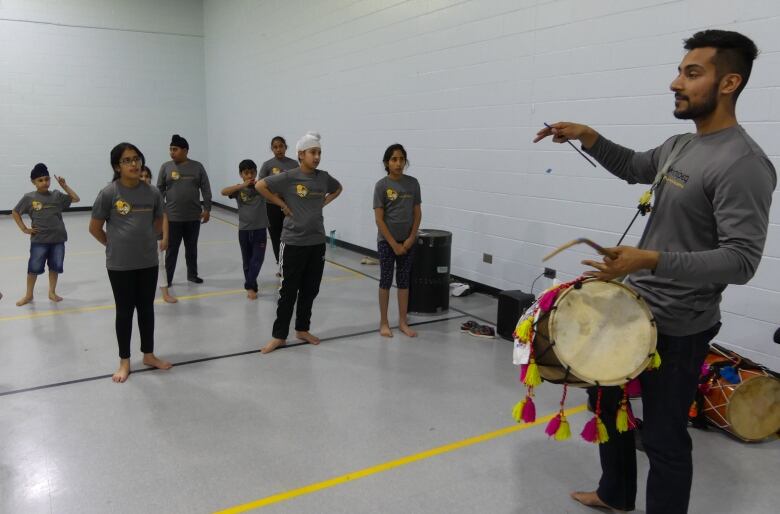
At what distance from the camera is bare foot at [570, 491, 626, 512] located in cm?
246

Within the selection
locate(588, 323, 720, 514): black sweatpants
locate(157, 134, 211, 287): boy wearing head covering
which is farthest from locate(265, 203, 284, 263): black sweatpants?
locate(588, 323, 720, 514): black sweatpants

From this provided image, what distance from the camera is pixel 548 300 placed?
2.00 meters

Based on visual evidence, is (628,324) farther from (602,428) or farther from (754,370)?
(754,370)

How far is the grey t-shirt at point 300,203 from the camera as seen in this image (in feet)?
13.8

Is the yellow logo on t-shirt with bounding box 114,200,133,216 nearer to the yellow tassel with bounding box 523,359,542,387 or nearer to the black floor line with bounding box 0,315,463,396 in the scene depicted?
the black floor line with bounding box 0,315,463,396

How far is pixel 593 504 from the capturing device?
2.47m

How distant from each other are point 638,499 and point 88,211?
12.4 meters

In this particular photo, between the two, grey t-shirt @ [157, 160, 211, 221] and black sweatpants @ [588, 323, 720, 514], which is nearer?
black sweatpants @ [588, 323, 720, 514]

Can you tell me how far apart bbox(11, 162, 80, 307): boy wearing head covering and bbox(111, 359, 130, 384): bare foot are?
2.29 meters

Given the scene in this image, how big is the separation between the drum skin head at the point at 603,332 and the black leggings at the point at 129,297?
2782mm

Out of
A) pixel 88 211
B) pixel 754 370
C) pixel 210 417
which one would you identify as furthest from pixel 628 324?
pixel 88 211

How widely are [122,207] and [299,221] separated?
1197mm

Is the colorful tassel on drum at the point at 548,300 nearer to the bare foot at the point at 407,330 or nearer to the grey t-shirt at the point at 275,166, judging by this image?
the bare foot at the point at 407,330

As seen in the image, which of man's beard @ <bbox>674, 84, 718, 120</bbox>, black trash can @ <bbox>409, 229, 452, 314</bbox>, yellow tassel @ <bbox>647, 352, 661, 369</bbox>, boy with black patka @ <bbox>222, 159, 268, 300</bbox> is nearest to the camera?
man's beard @ <bbox>674, 84, 718, 120</bbox>
